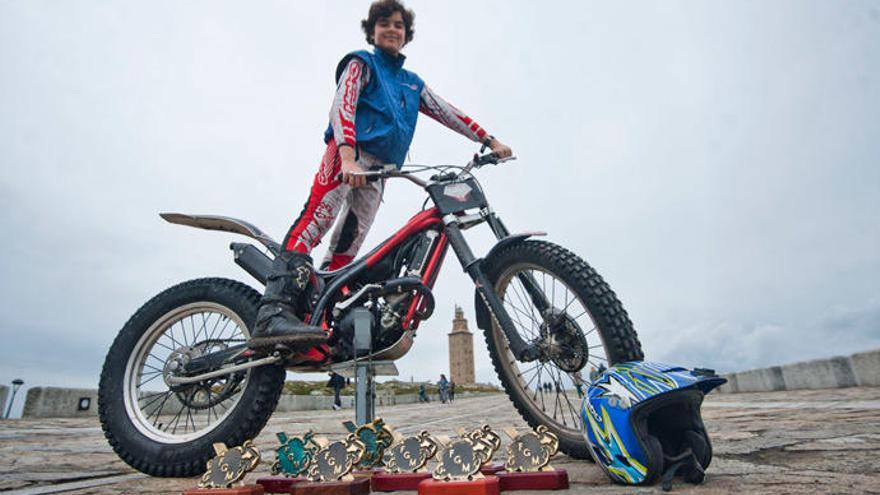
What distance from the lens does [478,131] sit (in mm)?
3465

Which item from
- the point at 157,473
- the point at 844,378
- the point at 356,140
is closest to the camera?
the point at 157,473

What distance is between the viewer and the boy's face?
323 cm

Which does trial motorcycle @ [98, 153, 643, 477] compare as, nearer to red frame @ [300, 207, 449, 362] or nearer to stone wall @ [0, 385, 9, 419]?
red frame @ [300, 207, 449, 362]

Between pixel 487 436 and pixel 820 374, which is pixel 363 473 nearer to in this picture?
pixel 487 436

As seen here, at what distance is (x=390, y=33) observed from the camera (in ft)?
10.6

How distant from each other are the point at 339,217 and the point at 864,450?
294 cm

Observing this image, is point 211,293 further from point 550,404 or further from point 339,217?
point 550,404

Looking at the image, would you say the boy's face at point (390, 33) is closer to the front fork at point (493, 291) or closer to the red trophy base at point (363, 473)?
the front fork at point (493, 291)

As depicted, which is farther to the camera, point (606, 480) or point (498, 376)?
point (498, 376)

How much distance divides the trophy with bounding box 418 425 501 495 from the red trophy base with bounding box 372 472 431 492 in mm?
201

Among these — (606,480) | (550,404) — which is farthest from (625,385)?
(550,404)

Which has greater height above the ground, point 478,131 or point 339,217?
point 478,131

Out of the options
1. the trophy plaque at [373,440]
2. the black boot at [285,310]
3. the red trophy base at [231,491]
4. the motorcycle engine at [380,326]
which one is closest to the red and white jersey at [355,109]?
the black boot at [285,310]

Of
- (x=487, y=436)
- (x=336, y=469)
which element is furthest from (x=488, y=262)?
(x=336, y=469)
